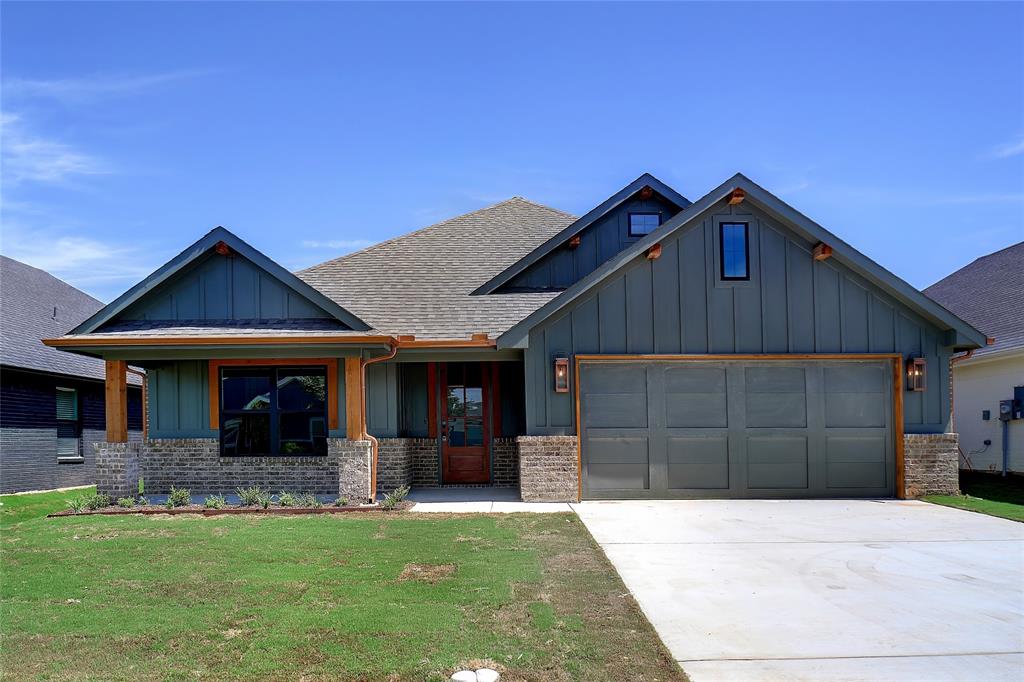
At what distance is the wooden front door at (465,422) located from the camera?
46.9 feet

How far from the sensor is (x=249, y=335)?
39.0 feet

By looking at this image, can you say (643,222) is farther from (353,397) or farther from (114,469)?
(114,469)

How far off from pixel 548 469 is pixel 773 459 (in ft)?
12.2

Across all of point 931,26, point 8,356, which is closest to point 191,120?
point 8,356

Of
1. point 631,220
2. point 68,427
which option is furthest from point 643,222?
point 68,427

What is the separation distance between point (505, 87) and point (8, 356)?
11.2 meters

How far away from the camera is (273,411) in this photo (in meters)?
13.1

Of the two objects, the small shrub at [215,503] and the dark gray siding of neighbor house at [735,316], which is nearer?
the small shrub at [215,503]

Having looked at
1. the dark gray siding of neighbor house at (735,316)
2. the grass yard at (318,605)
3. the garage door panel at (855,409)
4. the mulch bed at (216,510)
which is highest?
the dark gray siding of neighbor house at (735,316)

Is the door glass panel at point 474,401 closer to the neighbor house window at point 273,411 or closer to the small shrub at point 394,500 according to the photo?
the small shrub at point 394,500

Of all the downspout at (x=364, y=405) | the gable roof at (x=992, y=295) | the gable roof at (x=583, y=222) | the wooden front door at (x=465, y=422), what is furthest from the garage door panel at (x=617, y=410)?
the gable roof at (x=992, y=295)

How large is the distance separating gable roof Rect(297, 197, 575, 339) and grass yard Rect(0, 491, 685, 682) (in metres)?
4.79

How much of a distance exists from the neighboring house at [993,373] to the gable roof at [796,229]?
5.81 feet

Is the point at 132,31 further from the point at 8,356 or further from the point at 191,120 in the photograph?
the point at 8,356
